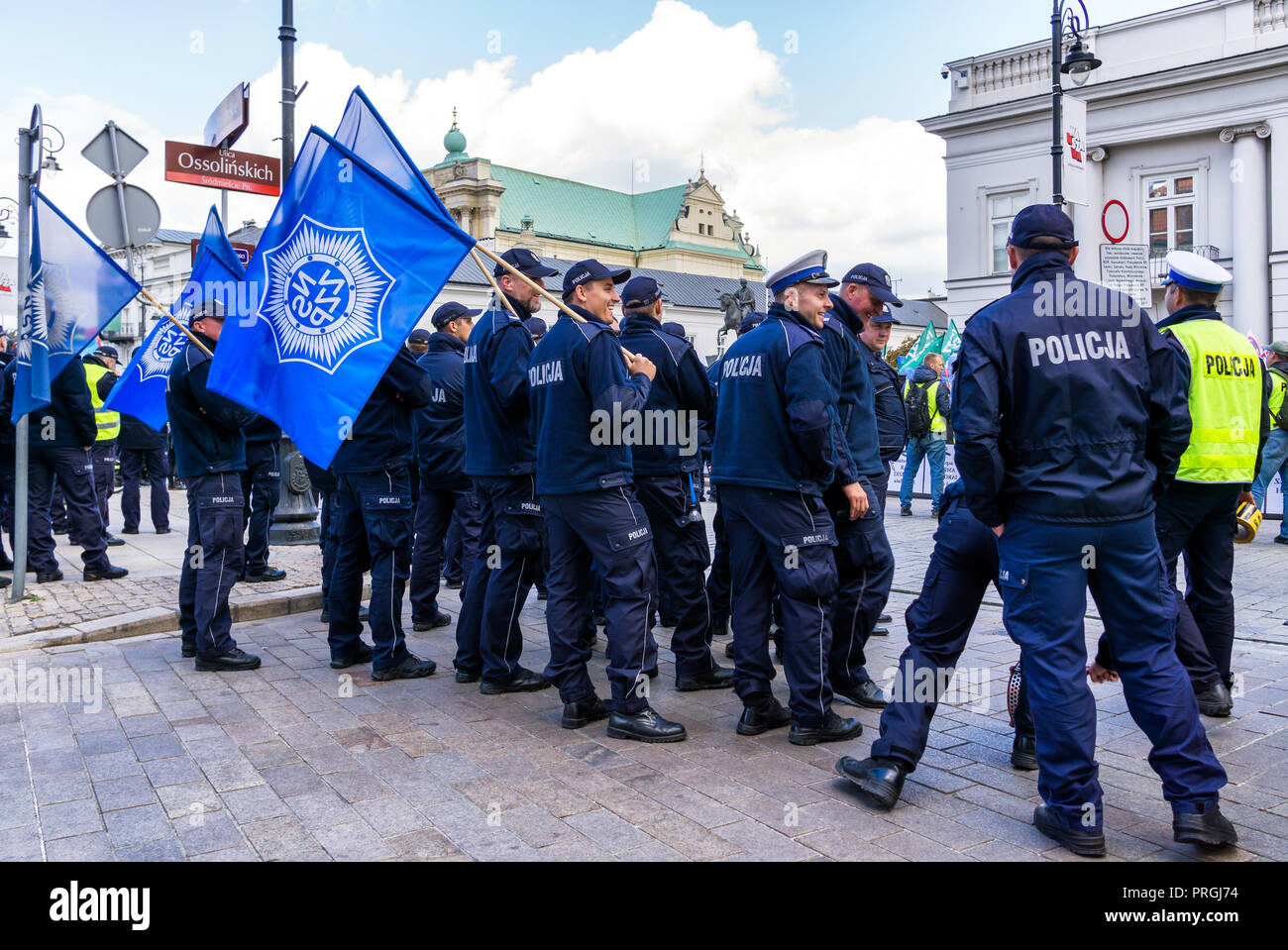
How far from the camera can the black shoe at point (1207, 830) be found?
3439mm

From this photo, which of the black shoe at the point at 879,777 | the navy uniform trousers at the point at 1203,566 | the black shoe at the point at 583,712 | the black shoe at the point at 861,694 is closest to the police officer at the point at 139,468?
the black shoe at the point at 583,712

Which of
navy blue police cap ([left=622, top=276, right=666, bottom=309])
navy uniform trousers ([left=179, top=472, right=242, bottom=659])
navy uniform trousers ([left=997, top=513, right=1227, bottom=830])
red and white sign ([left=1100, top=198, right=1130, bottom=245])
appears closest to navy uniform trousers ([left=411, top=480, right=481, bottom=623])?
navy uniform trousers ([left=179, top=472, right=242, bottom=659])

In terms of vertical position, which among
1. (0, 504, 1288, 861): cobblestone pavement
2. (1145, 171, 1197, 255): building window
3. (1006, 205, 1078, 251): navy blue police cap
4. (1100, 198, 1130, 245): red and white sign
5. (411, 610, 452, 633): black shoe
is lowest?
(0, 504, 1288, 861): cobblestone pavement

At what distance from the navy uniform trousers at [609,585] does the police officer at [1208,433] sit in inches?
95.6

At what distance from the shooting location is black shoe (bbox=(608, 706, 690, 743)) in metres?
4.80

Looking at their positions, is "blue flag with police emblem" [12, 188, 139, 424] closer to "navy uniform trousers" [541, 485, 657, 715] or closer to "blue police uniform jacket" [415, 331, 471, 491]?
"blue police uniform jacket" [415, 331, 471, 491]

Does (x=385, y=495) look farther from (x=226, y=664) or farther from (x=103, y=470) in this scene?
(x=103, y=470)

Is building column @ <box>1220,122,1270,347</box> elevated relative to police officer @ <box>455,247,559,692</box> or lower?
elevated

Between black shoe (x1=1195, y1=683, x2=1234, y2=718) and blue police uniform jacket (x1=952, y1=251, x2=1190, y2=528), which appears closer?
blue police uniform jacket (x1=952, y1=251, x2=1190, y2=528)

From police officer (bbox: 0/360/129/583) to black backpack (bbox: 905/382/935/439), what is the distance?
31.3 feet

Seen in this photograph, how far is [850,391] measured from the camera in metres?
5.58

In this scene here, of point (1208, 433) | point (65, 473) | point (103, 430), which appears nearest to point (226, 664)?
point (65, 473)

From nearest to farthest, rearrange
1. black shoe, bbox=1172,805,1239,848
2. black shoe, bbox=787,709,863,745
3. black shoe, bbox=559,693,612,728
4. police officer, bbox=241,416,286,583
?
black shoe, bbox=1172,805,1239,848, black shoe, bbox=787,709,863,745, black shoe, bbox=559,693,612,728, police officer, bbox=241,416,286,583

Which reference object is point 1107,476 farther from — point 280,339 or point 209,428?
point 209,428
